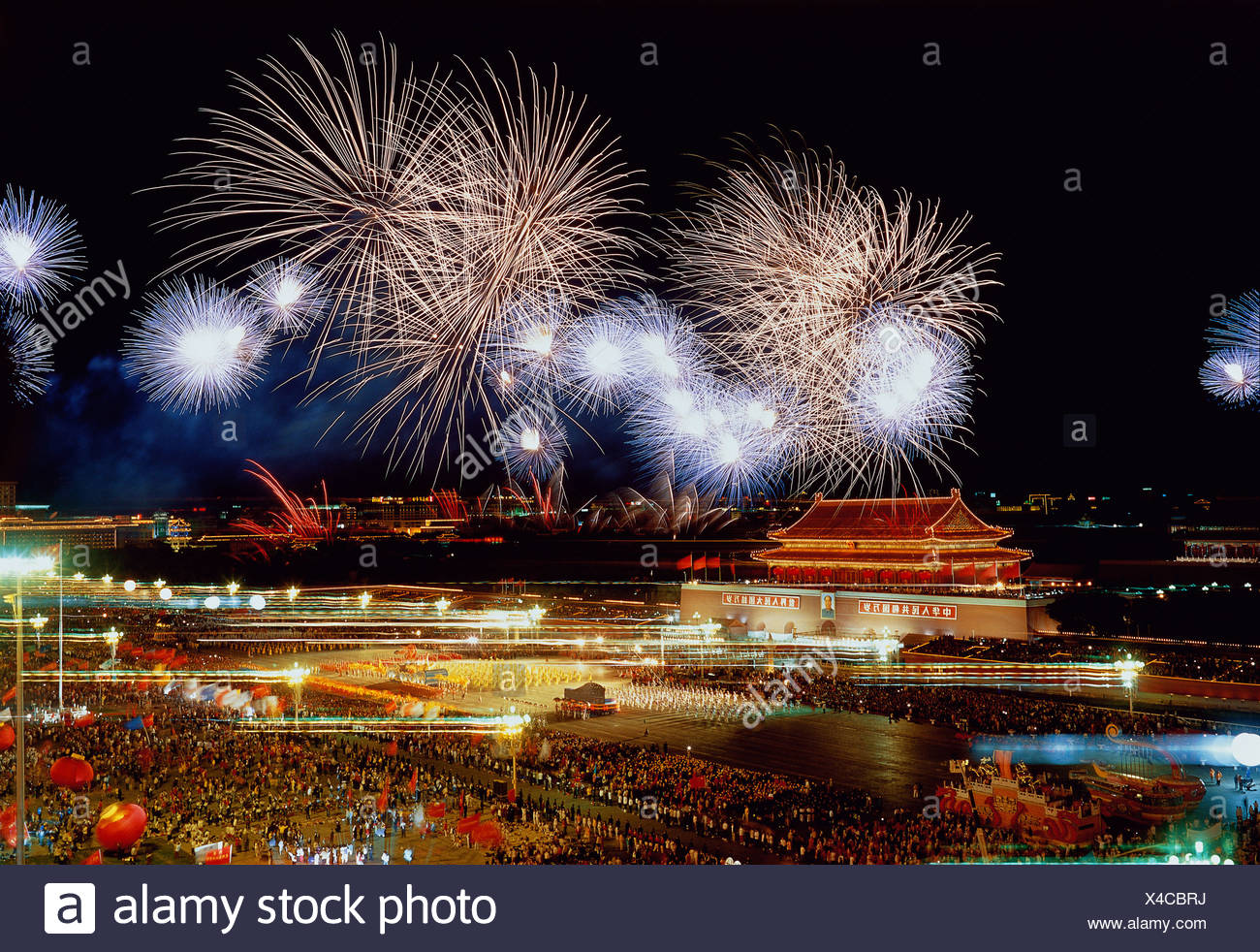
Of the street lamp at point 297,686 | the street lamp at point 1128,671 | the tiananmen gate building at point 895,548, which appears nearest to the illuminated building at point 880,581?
the tiananmen gate building at point 895,548

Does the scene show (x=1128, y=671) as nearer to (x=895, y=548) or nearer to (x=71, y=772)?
(x=895, y=548)

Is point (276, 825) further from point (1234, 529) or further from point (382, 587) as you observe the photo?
point (1234, 529)

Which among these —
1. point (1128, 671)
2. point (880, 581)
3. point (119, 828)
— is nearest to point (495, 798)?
point (119, 828)

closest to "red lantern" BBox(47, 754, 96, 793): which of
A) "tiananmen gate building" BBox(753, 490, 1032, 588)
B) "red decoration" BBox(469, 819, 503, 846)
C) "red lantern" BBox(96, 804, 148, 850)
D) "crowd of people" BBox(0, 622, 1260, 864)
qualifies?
"crowd of people" BBox(0, 622, 1260, 864)

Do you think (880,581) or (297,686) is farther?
(880,581)

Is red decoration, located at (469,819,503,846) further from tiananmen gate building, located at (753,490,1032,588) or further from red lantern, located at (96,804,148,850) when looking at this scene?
tiananmen gate building, located at (753,490,1032,588)
